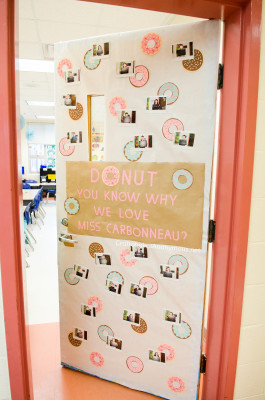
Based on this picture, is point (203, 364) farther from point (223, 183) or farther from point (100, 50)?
point (100, 50)

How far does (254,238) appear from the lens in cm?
121

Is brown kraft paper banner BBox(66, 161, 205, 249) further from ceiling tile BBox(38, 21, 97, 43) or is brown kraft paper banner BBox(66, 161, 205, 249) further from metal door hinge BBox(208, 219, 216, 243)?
ceiling tile BBox(38, 21, 97, 43)

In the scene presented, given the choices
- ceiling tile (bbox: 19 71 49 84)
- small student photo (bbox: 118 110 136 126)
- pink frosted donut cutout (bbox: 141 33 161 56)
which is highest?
ceiling tile (bbox: 19 71 49 84)

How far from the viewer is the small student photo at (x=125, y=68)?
4.57ft

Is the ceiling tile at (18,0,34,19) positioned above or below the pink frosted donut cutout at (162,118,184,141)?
above

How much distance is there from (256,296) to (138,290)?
0.64 meters

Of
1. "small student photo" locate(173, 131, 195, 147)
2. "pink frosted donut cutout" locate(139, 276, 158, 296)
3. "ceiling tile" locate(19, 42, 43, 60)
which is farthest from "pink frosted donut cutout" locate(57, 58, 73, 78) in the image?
"ceiling tile" locate(19, 42, 43, 60)

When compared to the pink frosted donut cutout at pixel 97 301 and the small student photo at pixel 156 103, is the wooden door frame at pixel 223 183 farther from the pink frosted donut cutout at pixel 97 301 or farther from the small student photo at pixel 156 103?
the pink frosted donut cutout at pixel 97 301

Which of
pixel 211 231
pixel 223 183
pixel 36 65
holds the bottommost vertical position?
pixel 211 231

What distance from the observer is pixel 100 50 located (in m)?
1.44

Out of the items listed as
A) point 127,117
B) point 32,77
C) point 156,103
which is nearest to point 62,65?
point 127,117

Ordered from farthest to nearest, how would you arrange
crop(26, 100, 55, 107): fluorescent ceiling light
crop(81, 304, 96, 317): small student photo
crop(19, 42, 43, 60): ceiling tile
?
crop(26, 100, 55, 107): fluorescent ceiling light
crop(19, 42, 43, 60): ceiling tile
crop(81, 304, 96, 317): small student photo

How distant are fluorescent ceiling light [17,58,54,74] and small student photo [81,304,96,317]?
3782 millimetres

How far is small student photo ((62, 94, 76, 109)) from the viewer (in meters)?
1.52
